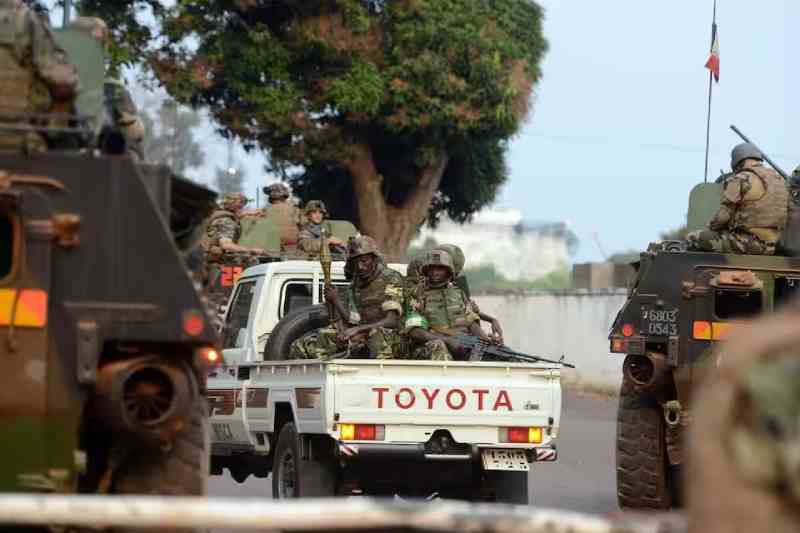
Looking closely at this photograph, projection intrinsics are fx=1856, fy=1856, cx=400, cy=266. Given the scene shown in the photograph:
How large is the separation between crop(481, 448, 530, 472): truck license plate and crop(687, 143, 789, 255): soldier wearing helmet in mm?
2568

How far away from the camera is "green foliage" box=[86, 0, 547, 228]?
31.0 meters

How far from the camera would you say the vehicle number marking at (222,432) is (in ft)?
46.3

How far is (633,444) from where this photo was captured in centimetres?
1362

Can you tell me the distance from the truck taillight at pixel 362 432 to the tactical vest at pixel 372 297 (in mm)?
1837

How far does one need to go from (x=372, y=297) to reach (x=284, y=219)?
306 inches

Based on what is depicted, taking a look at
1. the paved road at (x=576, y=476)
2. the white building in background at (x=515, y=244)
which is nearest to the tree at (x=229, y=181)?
the white building in background at (x=515, y=244)

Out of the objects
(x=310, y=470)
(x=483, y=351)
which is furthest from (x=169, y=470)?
(x=483, y=351)

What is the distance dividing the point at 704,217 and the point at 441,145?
17.9 meters

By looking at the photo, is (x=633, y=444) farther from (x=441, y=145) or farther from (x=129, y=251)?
(x=441, y=145)

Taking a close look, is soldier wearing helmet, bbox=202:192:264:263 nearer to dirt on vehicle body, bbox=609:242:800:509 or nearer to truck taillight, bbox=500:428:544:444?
dirt on vehicle body, bbox=609:242:800:509

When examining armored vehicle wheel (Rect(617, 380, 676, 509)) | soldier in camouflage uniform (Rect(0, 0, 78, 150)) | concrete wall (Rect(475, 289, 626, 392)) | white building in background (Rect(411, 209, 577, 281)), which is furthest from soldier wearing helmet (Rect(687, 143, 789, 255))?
white building in background (Rect(411, 209, 577, 281))

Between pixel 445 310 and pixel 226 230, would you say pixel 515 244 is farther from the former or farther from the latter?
pixel 445 310

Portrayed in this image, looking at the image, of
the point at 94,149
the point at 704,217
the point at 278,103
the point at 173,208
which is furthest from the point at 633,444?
the point at 278,103

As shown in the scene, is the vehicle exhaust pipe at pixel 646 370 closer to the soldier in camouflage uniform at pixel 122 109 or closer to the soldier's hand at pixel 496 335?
the soldier's hand at pixel 496 335
